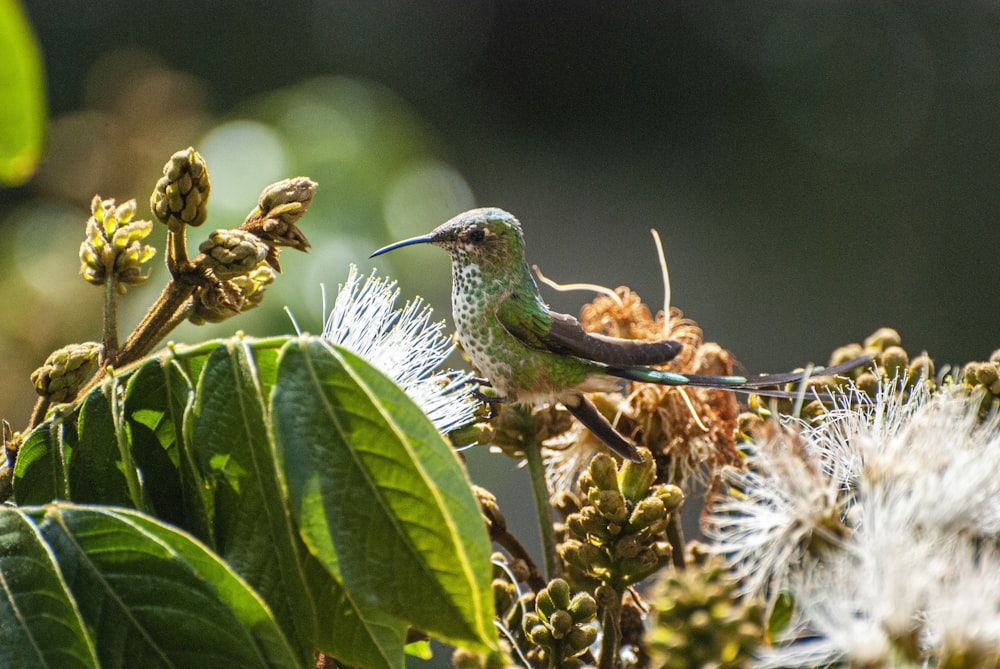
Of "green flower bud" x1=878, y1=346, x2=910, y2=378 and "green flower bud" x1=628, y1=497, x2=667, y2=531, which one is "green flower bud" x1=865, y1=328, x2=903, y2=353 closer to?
"green flower bud" x1=878, y1=346, x2=910, y2=378

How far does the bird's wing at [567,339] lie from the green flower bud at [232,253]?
34 centimetres

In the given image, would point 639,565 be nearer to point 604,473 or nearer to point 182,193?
point 604,473

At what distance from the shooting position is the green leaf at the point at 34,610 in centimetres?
62

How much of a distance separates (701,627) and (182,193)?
20.4 inches

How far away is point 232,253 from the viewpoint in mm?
818

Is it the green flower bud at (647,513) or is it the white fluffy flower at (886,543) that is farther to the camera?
the green flower bud at (647,513)

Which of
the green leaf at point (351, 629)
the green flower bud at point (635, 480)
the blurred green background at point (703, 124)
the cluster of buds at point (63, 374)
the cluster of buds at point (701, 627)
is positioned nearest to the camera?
the cluster of buds at point (701, 627)

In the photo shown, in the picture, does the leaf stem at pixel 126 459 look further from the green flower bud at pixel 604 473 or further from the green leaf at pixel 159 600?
the green flower bud at pixel 604 473

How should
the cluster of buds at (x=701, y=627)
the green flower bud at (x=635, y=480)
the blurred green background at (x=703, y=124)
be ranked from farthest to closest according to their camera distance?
the blurred green background at (x=703, y=124)
the green flower bud at (x=635, y=480)
the cluster of buds at (x=701, y=627)

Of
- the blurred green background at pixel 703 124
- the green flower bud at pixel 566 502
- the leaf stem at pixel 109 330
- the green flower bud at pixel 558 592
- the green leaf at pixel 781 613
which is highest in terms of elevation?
the blurred green background at pixel 703 124

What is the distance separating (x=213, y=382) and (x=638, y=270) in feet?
15.1

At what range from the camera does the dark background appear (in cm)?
498

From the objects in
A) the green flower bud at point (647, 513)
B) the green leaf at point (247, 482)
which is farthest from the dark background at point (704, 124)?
the green leaf at point (247, 482)

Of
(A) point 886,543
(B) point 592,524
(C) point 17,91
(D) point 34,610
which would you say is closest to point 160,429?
(D) point 34,610
